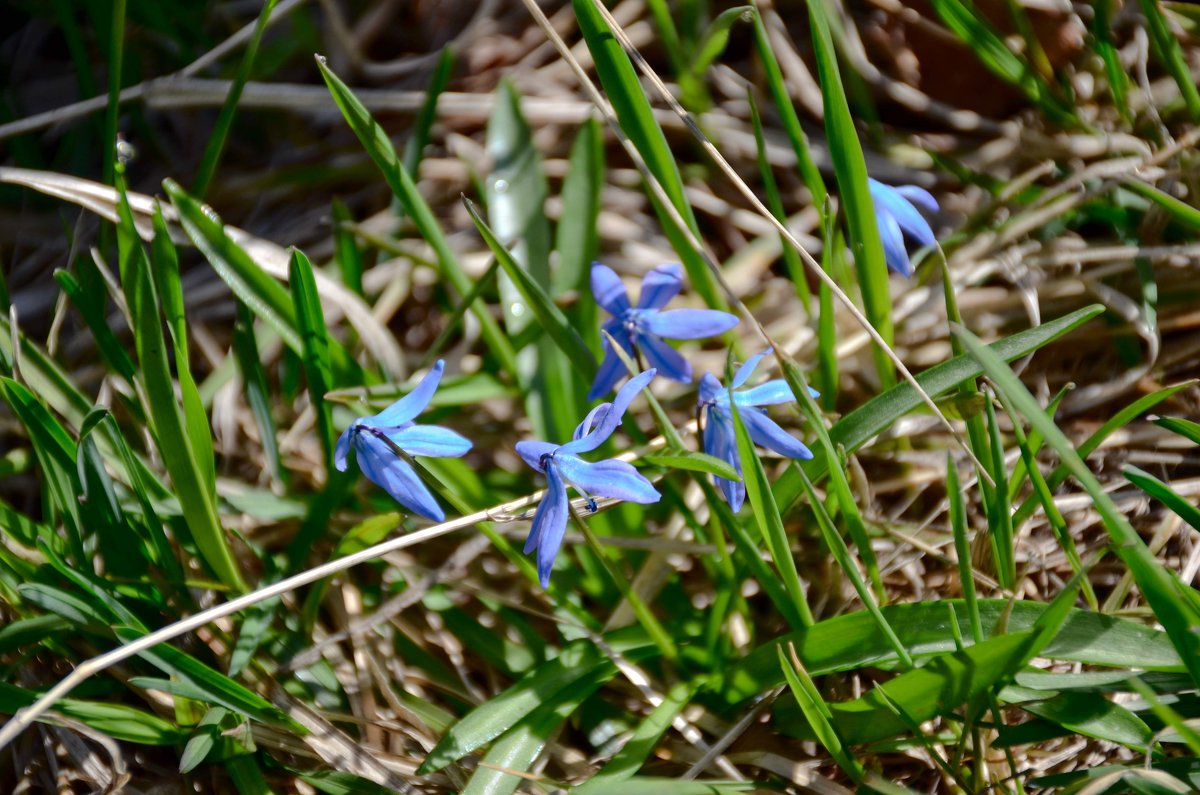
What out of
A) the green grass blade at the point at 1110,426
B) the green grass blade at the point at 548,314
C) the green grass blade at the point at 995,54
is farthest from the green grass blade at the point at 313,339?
the green grass blade at the point at 995,54

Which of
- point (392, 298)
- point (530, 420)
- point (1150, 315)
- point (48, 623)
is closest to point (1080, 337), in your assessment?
point (1150, 315)

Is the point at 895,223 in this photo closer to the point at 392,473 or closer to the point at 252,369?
the point at 392,473

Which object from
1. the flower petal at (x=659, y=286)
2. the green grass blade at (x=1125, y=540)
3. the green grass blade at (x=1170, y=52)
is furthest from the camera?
the green grass blade at (x=1170, y=52)

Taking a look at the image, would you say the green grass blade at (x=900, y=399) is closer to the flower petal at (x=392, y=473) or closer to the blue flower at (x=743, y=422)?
the blue flower at (x=743, y=422)

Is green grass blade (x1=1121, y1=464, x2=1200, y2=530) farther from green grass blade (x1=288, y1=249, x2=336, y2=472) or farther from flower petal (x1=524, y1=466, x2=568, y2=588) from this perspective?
green grass blade (x1=288, y1=249, x2=336, y2=472)

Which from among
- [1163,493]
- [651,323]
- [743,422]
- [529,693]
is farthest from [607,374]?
[1163,493]
